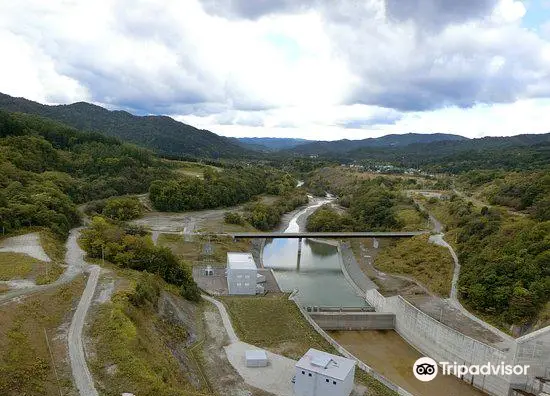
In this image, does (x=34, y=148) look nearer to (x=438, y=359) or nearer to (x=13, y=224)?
(x=13, y=224)

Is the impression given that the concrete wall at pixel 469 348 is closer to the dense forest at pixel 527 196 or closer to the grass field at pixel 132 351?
the grass field at pixel 132 351

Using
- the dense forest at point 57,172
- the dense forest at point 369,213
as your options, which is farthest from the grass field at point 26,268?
the dense forest at point 369,213

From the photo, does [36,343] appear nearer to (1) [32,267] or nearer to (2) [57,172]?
(1) [32,267]

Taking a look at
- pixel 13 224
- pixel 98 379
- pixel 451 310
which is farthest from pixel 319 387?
pixel 13 224

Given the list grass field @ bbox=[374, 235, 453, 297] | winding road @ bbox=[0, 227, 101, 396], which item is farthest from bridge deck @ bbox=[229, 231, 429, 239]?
winding road @ bbox=[0, 227, 101, 396]

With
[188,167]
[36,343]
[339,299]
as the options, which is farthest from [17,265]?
[188,167]

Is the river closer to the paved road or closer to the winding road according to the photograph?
the paved road

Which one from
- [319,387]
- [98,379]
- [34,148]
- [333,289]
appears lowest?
[333,289]
